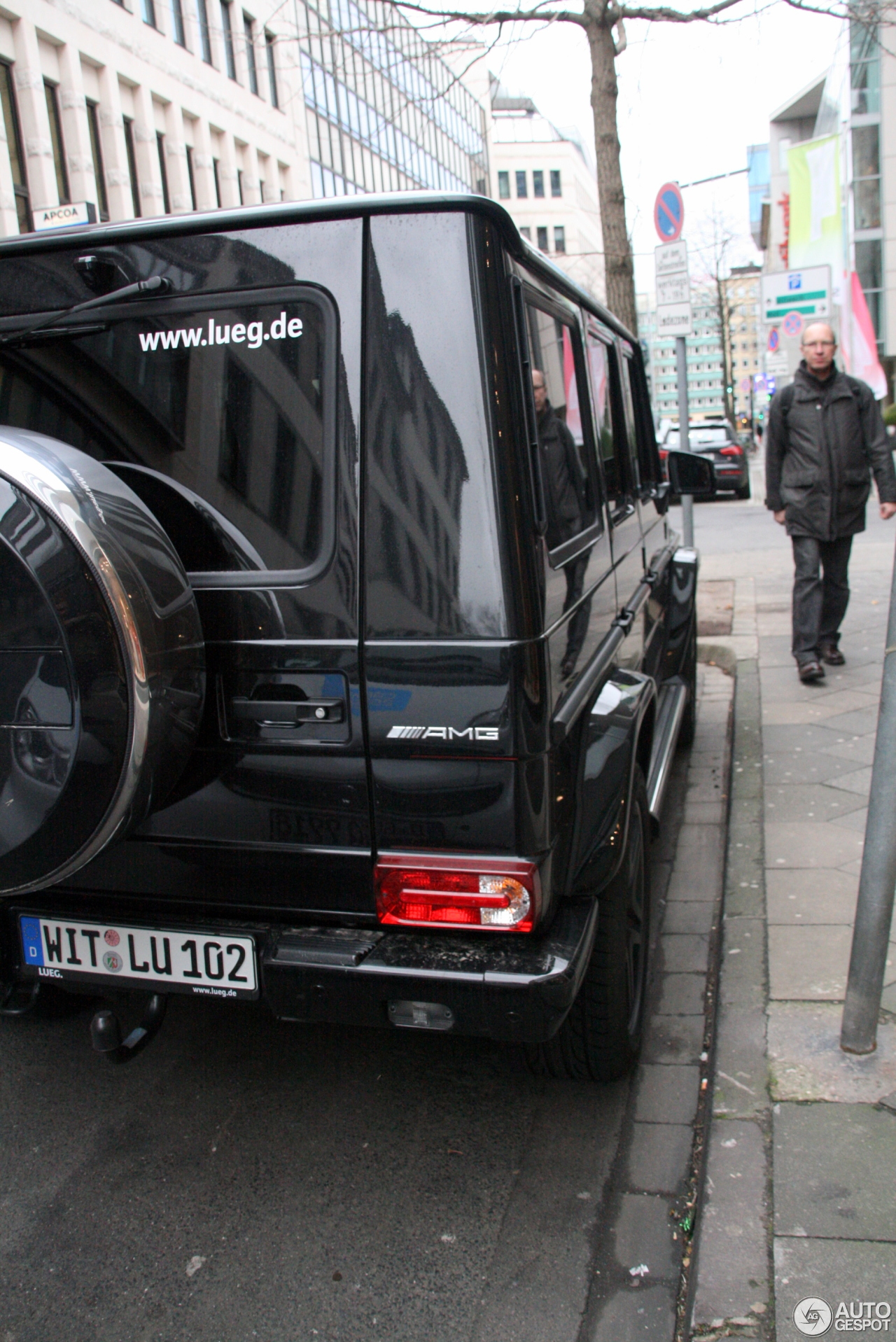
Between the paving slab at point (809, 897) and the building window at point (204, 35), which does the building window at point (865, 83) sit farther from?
the paving slab at point (809, 897)

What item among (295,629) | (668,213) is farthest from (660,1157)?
(668,213)

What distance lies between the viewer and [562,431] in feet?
9.42

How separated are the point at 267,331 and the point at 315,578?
0.53 metres

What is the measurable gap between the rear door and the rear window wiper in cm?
3

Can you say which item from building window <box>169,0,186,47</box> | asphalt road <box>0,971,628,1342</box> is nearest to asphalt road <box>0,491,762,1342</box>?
asphalt road <box>0,971,628,1342</box>

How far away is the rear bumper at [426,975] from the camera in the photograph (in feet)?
7.38

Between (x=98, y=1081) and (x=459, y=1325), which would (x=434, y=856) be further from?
(x=98, y=1081)

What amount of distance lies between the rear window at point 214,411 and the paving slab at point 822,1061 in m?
1.76

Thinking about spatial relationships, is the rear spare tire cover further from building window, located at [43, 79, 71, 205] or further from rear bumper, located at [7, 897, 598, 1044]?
building window, located at [43, 79, 71, 205]

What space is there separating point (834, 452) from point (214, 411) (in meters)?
4.93

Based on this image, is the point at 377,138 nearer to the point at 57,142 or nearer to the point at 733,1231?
the point at 57,142

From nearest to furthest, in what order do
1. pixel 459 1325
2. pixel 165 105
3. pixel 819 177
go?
pixel 459 1325, pixel 819 177, pixel 165 105

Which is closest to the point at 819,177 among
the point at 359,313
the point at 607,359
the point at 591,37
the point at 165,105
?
the point at 165,105

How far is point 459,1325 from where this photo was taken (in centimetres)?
217
